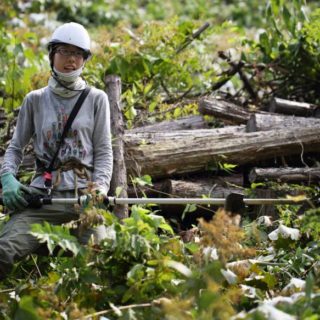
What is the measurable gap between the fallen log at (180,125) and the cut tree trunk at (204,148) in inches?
15.0

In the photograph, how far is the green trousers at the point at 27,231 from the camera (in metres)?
4.80

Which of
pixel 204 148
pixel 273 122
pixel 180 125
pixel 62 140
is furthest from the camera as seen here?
pixel 180 125

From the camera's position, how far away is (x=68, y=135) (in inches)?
203

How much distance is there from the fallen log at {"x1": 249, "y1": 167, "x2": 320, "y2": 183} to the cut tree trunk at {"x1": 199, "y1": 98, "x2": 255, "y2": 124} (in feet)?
2.80

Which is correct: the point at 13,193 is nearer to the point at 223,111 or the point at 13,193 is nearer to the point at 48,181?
the point at 48,181

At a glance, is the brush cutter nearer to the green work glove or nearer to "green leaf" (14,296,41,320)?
the green work glove

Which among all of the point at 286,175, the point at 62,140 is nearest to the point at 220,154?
the point at 286,175

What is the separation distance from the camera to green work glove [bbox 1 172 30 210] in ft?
16.4

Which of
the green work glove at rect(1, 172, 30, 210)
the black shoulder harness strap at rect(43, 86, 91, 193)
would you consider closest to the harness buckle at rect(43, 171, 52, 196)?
the black shoulder harness strap at rect(43, 86, 91, 193)

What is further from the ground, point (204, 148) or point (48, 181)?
point (48, 181)

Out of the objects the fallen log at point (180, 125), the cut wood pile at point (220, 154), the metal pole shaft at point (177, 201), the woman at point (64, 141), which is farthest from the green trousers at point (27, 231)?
the fallen log at point (180, 125)

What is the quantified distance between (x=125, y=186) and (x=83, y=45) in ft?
3.77

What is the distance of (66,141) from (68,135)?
41 millimetres

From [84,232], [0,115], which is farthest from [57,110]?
[0,115]
